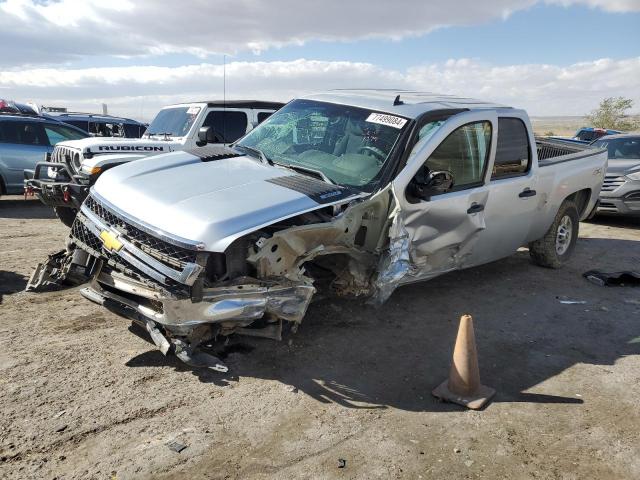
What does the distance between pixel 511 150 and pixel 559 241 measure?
2139mm

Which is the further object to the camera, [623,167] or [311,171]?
[623,167]

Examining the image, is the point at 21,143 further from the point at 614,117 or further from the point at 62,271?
the point at 614,117

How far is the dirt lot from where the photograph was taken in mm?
3021

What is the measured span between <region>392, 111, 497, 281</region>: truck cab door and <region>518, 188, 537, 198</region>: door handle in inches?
27.5

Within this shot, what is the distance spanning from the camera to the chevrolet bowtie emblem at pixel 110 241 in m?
3.89

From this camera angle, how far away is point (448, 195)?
4.94 m

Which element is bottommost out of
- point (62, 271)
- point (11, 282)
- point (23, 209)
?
point (23, 209)

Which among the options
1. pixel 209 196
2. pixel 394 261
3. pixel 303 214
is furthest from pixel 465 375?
pixel 209 196

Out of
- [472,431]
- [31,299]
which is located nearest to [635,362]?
[472,431]

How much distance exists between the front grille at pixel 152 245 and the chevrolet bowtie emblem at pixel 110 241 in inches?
2.5

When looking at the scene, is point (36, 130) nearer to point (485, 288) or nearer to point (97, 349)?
point (97, 349)

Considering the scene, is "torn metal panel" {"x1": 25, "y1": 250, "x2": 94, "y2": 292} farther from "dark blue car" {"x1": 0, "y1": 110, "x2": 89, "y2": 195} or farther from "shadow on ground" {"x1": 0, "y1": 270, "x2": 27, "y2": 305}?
"dark blue car" {"x1": 0, "y1": 110, "x2": 89, "y2": 195}

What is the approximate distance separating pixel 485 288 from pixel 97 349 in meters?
4.13

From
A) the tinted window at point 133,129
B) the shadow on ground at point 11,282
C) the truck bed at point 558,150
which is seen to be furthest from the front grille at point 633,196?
the tinted window at point 133,129
